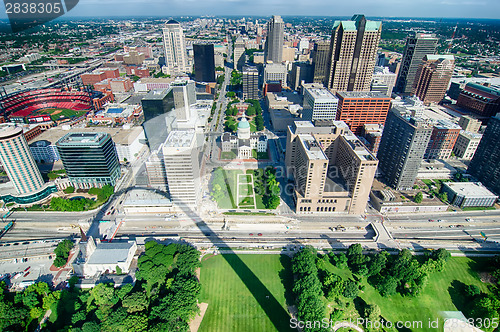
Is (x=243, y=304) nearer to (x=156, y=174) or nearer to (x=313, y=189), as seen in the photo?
(x=313, y=189)

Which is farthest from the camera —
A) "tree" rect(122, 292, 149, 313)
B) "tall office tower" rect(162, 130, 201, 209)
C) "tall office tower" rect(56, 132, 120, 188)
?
"tall office tower" rect(56, 132, 120, 188)

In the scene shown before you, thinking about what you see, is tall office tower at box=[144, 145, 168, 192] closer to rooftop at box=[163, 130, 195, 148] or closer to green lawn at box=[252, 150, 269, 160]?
rooftop at box=[163, 130, 195, 148]

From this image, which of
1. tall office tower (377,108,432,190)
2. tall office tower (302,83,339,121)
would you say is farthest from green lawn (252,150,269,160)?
tall office tower (377,108,432,190)

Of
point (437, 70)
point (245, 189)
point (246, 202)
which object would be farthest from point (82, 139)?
point (437, 70)

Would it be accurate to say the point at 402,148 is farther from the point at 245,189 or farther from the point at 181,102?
the point at 181,102

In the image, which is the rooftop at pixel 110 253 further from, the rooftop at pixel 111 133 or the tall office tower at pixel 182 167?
the rooftop at pixel 111 133

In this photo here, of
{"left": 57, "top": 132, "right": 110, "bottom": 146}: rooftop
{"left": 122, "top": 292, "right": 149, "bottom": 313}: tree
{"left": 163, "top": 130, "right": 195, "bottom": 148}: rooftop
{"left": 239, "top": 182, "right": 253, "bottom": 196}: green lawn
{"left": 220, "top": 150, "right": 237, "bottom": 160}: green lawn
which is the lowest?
{"left": 239, "top": 182, "right": 253, "bottom": 196}: green lawn

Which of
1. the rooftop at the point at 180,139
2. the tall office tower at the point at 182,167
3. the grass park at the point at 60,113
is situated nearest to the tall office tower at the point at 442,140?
the tall office tower at the point at 182,167
